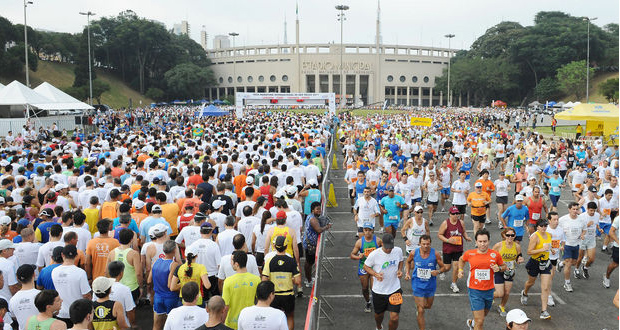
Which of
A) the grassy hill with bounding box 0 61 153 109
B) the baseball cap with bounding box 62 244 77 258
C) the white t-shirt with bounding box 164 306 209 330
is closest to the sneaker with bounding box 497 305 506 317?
the white t-shirt with bounding box 164 306 209 330

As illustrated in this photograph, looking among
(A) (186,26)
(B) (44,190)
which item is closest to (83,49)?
(B) (44,190)

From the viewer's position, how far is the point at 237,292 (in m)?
5.28

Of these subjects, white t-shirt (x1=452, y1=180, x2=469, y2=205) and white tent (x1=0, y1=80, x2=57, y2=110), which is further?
white tent (x1=0, y1=80, x2=57, y2=110)

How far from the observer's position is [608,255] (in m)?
10.3

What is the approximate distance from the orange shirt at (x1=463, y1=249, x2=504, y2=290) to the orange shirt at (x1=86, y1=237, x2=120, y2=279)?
4928 mm

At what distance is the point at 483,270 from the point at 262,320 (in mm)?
3411

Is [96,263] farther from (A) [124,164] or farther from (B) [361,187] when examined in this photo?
(A) [124,164]

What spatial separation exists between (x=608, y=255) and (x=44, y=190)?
12.0 metres

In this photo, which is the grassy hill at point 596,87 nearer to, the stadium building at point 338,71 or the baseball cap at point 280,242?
the stadium building at point 338,71

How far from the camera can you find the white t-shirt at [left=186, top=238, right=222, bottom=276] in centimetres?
641

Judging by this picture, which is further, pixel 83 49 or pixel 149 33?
pixel 149 33

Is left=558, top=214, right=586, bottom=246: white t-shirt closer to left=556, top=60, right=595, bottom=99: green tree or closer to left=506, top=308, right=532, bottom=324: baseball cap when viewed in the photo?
left=506, top=308, right=532, bottom=324: baseball cap

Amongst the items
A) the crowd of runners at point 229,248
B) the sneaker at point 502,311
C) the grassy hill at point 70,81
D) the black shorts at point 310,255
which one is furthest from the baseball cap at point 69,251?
the grassy hill at point 70,81

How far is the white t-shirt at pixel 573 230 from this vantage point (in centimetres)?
847
